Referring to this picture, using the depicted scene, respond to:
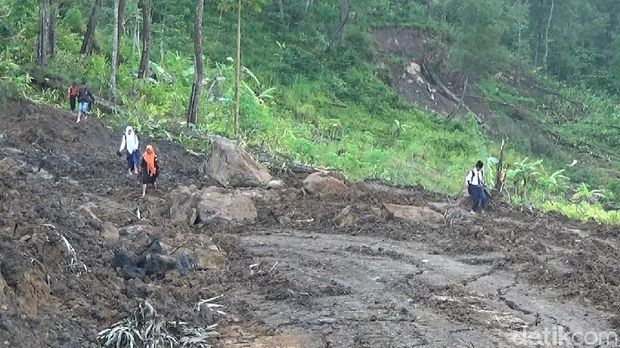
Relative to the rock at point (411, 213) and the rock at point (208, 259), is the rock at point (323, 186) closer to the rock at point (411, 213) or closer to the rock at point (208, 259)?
the rock at point (411, 213)

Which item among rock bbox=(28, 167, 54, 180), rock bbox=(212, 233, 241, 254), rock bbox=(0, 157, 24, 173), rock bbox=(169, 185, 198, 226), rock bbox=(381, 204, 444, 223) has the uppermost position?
rock bbox=(0, 157, 24, 173)

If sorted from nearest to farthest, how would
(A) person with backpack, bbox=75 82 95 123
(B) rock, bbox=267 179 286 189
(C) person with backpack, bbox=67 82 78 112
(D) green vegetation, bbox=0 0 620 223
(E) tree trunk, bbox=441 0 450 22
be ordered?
(B) rock, bbox=267 179 286 189
(A) person with backpack, bbox=75 82 95 123
(C) person with backpack, bbox=67 82 78 112
(D) green vegetation, bbox=0 0 620 223
(E) tree trunk, bbox=441 0 450 22

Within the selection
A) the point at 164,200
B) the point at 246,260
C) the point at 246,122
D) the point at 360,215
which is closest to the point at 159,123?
the point at 246,122

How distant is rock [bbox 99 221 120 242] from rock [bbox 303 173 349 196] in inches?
265

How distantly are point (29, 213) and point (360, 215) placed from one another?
764 cm

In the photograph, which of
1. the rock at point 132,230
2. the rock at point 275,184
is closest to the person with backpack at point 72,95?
the rock at point 275,184

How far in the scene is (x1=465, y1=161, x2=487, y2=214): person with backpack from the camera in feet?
62.6

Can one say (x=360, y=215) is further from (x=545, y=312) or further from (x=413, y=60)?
(x=413, y=60)

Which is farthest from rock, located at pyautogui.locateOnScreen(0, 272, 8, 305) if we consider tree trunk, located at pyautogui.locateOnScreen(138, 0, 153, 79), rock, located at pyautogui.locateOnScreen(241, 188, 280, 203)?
tree trunk, located at pyautogui.locateOnScreen(138, 0, 153, 79)

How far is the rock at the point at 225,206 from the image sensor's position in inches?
652

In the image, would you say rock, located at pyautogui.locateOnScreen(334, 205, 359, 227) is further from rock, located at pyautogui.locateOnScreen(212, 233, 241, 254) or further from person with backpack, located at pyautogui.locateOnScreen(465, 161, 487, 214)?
person with backpack, located at pyautogui.locateOnScreen(465, 161, 487, 214)

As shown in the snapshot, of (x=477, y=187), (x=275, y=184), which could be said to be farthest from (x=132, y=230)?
(x=477, y=187)

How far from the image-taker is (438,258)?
14.7 m

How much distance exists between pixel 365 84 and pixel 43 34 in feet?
65.9
